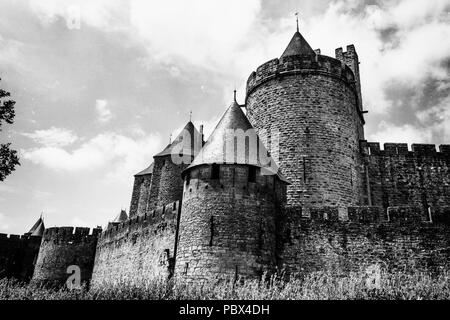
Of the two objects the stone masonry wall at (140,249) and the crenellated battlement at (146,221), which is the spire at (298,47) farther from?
the stone masonry wall at (140,249)

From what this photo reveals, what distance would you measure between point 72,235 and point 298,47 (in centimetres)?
1592

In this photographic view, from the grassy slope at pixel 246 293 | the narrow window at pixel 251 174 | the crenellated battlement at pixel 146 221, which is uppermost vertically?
the narrow window at pixel 251 174

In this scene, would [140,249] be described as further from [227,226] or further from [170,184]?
[227,226]

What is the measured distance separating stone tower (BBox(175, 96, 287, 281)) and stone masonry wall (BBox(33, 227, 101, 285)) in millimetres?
12440

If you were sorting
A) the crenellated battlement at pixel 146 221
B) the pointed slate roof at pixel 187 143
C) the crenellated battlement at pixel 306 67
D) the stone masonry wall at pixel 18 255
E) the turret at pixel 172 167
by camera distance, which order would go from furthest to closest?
the stone masonry wall at pixel 18 255, the pointed slate roof at pixel 187 143, the turret at pixel 172 167, the crenellated battlement at pixel 306 67, the crenellated battlement at pixel 146 221

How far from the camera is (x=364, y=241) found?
1241 centimetres

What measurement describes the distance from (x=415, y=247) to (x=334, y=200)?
11.8 ft

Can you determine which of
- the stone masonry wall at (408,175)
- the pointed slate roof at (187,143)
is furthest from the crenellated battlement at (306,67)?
the pointed slate roof at (187,143)

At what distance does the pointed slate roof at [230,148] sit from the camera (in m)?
12.4

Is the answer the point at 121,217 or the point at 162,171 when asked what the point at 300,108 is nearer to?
the point at 162,171

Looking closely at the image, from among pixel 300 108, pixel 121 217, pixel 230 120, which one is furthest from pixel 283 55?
pixel 121 217

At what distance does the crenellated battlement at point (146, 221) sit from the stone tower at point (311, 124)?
4.32 meters

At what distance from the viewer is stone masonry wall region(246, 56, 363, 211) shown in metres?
15.5

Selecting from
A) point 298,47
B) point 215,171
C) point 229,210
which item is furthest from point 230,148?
point 298,47
